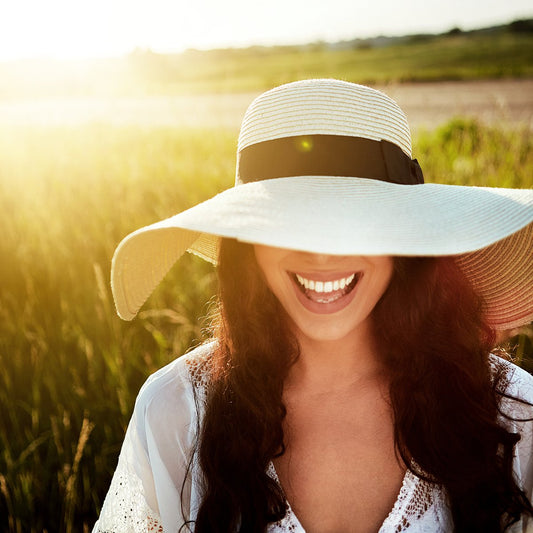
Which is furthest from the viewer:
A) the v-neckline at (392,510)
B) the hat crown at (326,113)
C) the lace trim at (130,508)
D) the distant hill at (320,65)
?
the distant hill at (320,65)

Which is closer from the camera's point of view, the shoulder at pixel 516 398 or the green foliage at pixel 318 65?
the shoulder at pixel 516 398

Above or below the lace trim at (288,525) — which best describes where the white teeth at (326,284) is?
above

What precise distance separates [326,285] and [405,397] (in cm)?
38

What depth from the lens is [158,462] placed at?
134 centimetres

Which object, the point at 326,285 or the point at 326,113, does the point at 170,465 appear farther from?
the point at 326,113

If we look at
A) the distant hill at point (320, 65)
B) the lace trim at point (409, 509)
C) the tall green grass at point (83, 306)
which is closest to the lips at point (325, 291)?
the lace trim at point (409, 509)

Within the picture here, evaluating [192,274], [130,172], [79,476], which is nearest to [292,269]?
[79,476]

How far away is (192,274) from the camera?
116 inches

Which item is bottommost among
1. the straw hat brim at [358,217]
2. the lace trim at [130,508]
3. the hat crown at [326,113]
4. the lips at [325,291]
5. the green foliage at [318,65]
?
the lace trim at [130,508]

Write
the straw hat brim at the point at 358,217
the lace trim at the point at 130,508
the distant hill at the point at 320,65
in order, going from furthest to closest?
the distant hill at the point at 320,65, the lace trim at the point at 130,508, the straw hat brim at the point at 358,217

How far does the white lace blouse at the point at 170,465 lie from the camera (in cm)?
131

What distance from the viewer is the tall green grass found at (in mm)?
2016

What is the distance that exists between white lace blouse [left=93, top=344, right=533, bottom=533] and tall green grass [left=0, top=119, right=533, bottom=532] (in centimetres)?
37

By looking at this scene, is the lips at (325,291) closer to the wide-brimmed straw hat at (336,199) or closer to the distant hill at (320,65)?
the wide-brimmed straw hat at (336,199)
